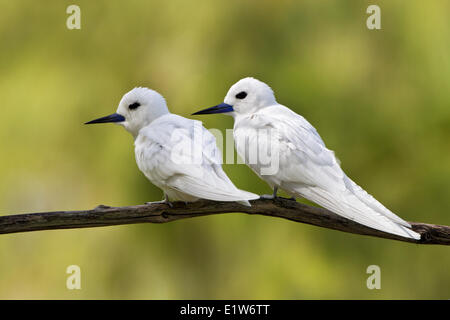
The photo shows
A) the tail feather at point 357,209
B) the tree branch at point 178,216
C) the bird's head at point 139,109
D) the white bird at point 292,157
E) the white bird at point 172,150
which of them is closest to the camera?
the tail feather at point 357,209

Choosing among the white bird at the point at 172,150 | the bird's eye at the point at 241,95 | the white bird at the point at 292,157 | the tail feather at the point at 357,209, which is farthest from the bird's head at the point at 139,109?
the tail feather at the point at 357,209

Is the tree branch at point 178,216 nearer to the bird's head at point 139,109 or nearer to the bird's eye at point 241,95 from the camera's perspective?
the bird's head at point 139,109

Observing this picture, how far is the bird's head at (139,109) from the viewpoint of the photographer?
10.7 ft

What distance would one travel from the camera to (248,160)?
313cm

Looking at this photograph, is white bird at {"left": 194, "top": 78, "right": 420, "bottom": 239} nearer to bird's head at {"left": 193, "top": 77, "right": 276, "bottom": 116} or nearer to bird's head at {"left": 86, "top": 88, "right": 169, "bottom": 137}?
bird's head at {"left": 193, "top": 77, "right": 276, "bottom": 116}

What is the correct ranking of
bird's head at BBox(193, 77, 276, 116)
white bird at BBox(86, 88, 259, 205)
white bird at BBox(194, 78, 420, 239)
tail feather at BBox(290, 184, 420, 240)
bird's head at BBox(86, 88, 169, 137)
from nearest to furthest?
tail feather at BBox(290, 184, 420, 240)
white bird at BBox(194, 78, 420, 239)
white bird at BBox(86, 88, 259, 205)
bird's head at BBox(86, 88, 169, 137)
bird's head at BBox(193, 77, 276, 116)

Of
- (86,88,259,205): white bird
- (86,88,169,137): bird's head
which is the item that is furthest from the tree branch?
(86,88,169,137): bird's head

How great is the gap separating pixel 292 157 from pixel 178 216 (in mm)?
625

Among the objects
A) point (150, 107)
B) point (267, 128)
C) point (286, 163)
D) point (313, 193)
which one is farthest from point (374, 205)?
point (150, 107)

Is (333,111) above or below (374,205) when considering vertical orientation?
above

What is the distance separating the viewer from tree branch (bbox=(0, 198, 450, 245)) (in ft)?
9.69

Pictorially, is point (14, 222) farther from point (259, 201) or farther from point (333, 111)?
point (333, 111)

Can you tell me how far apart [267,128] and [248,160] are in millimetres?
213

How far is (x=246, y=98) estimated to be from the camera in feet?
11.2
